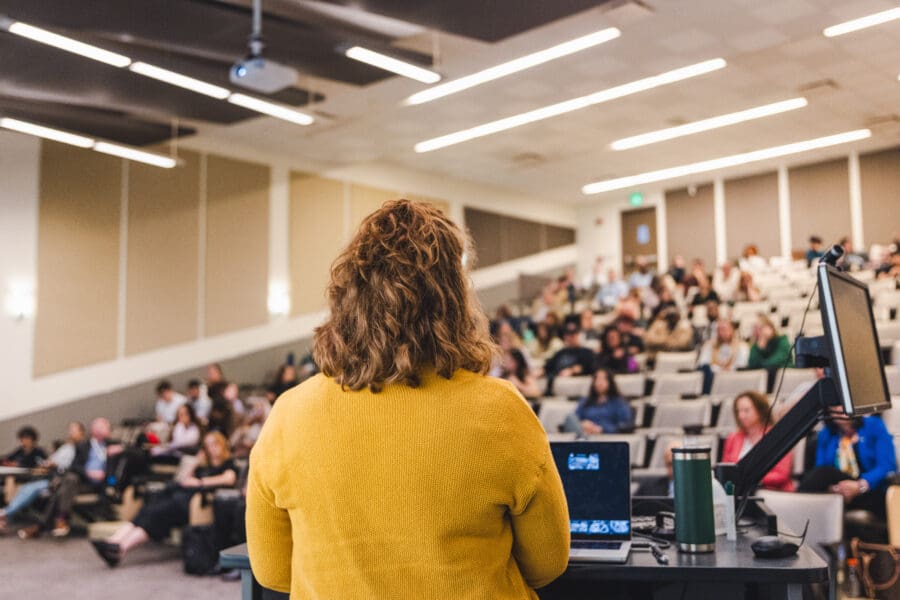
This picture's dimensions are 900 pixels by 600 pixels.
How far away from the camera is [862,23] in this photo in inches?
295

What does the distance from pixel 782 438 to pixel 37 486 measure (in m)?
7.58

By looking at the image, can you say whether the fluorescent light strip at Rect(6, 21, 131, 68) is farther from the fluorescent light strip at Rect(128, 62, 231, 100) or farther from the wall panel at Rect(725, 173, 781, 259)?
the wall panel at Rect(725, 173, 781, 259)

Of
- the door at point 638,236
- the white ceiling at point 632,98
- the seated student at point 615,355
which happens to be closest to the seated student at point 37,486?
the white ceiling at point 632,98

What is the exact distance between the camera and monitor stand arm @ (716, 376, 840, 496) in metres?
1.93

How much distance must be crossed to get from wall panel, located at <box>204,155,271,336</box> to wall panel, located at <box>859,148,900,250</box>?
29.9 feet

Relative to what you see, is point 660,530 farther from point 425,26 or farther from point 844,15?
point 844,15

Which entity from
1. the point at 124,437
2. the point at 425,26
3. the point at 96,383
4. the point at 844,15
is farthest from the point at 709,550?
the point at 96,383

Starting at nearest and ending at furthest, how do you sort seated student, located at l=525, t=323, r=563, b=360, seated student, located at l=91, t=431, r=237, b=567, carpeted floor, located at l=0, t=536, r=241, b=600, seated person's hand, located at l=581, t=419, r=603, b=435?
carpeted floor, located at l=0, t=536, r=241, b=600
seated student, located at l=91, t=431, r=237, b=567
seated person's hand, located at l=581, t=419, r=603, b=435
seated student, located at l=525, t=323, r=563, b=360

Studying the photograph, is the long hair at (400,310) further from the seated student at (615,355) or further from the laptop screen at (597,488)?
the seated student at (615,355)

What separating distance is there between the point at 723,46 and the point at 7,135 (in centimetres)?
745

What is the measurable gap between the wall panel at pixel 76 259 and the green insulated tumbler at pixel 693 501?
9.05 metres

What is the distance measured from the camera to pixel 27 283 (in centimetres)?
928

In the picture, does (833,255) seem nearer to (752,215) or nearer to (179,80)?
(179,80)

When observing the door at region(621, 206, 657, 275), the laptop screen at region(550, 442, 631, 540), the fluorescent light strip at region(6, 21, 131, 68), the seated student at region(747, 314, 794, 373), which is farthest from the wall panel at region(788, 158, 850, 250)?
the laptop screen at region(550, 442, 631, 540)
